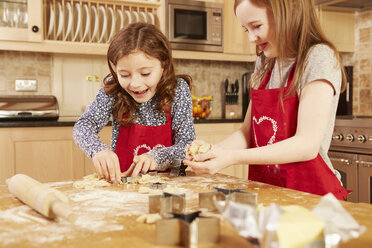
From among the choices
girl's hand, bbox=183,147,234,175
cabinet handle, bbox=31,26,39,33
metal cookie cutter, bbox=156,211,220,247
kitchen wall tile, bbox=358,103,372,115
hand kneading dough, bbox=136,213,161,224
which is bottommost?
hand kneading dough, bbox=136,213,161,224

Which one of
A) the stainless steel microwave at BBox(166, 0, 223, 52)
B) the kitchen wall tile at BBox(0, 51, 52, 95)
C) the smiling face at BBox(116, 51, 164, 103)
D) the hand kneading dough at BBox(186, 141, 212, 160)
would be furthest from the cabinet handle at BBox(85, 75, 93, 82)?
the hand kneading dough at BBox(186, 141, 212, 160)

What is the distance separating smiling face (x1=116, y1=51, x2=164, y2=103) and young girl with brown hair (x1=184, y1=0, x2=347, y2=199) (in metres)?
0.36

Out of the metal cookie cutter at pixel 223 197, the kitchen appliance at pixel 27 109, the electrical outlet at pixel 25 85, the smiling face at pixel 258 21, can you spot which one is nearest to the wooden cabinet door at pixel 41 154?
the kitchen appliance at pixel 27 109

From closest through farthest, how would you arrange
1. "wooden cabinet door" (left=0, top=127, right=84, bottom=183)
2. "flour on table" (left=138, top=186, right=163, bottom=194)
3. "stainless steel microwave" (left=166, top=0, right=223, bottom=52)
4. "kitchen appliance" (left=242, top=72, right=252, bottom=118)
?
"flour on table" (left=138, top=186, right=163, bottom=194), "wooden cabinet door" (left=0, top=127, right=84, bottom=183), "stainless steel microwave" (left=166, top=0, right=223, bottom=52), "kitchen appliance" (left=242, top=72, right=252, bottom=118)

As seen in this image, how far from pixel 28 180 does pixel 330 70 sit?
80 cm

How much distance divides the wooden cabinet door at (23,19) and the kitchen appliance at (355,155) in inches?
81.6

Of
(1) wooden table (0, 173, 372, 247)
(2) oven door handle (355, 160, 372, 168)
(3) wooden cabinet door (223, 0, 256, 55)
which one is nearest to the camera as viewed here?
(1) wooden table (0, 173, 372, 247)

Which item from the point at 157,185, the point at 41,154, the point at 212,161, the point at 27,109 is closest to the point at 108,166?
the point at 157,185

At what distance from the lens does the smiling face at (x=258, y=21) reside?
3.49ft

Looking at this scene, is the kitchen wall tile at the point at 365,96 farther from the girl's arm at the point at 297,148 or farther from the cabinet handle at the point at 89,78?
the girl's arm at the point at 297,148

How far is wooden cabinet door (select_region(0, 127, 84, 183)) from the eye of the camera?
2.40 metres

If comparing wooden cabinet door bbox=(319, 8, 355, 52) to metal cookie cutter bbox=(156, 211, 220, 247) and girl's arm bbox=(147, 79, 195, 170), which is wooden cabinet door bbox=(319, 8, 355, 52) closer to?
girl's arm bbox=(147, 79, 195, 170)

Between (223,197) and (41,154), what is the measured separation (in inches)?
78.5

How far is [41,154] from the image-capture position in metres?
2.46
